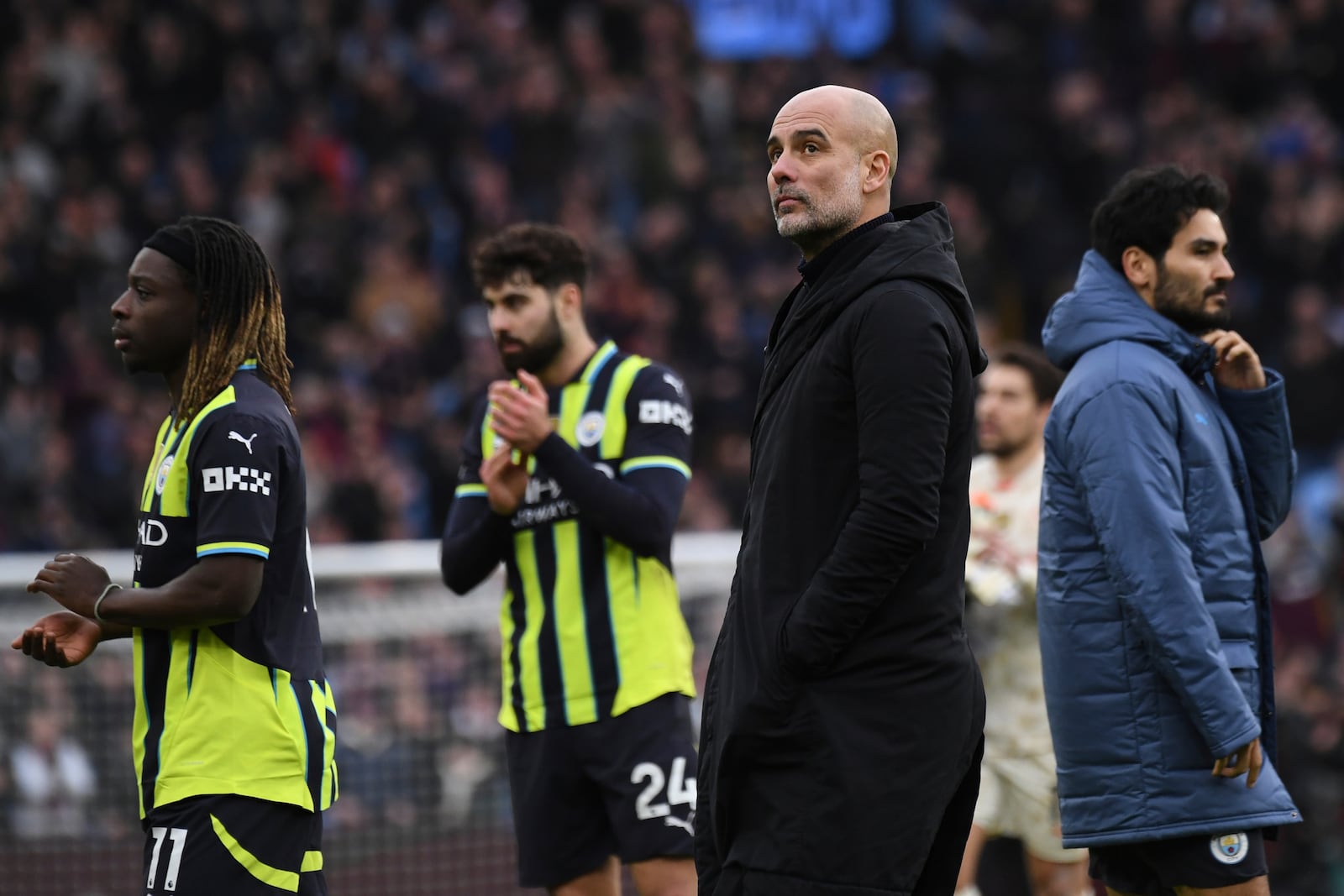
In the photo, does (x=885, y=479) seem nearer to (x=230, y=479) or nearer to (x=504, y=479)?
→ (x=230, y=479)

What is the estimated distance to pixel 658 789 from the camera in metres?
5.05

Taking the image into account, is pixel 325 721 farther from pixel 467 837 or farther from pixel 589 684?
pixel 467 837

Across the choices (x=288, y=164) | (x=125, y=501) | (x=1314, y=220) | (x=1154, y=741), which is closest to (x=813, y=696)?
(x=1154, y=741)

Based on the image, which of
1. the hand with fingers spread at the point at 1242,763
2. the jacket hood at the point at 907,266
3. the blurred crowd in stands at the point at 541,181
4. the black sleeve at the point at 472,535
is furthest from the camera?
the blurred crowd in stands at the point at 541,181

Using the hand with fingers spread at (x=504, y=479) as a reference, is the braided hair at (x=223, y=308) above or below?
above

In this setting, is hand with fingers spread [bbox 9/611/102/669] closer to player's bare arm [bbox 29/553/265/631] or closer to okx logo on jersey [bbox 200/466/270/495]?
player's bare arm [bbox 29/553/265/631]

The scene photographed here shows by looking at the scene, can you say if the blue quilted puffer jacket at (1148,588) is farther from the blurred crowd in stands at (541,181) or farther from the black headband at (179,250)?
the blurred crowd in stands at (541,181)

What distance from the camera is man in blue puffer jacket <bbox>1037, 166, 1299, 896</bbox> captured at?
4.11 m

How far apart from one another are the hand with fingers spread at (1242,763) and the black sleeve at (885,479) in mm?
1092

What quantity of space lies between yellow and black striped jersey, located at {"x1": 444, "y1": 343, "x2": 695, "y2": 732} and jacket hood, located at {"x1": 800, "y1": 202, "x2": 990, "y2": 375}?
149cm

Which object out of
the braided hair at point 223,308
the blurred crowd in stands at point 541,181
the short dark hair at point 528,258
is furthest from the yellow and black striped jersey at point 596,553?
the blurred crowd in stands at point 541,181

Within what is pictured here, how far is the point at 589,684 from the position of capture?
16.9ft

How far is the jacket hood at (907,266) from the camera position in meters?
3.61

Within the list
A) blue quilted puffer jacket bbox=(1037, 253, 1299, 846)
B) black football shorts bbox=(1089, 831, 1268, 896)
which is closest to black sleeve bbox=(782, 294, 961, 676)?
blue quilted puffer jacket bbox=(1037, 253, 1299, 846)
